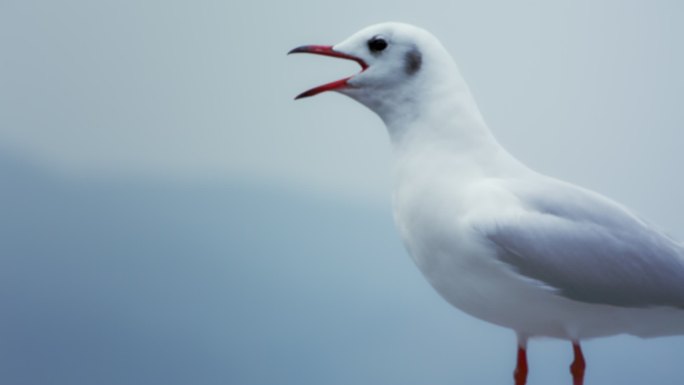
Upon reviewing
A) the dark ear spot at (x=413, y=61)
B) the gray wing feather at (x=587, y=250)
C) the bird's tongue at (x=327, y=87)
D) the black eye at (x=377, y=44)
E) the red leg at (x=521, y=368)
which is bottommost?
the red leg at (x=521, y=368)

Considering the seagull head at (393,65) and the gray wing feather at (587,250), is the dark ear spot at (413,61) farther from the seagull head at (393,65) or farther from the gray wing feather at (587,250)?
the gray wing feather at (587,250)

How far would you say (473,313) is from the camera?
2031 millimetres

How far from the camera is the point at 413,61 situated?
2.08m

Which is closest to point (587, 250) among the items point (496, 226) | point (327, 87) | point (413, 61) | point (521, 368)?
point (496, 226)

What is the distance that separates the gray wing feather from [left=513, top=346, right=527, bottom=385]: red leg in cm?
25

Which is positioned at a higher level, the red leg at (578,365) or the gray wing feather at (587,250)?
the gray wing feather at (587,250)

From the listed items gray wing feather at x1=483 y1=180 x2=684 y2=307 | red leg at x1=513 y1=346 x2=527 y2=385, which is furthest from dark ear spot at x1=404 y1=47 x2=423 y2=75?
red leg at x1=513 y1=346 x2=527 y2=385

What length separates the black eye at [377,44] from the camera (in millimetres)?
2088

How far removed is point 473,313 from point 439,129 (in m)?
0.37

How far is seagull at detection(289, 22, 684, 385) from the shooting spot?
6.34 ft

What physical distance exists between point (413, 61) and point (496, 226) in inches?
15.4

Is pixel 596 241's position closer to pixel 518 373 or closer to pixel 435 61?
pixel 518 373

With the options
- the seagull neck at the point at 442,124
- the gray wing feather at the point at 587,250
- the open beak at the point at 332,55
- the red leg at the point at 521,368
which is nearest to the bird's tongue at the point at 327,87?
the open beak at the point at 332,55

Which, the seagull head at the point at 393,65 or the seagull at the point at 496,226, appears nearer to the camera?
the seagull at the point at 496,226
